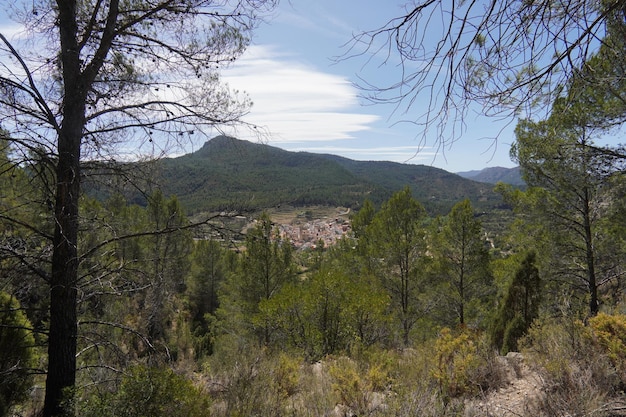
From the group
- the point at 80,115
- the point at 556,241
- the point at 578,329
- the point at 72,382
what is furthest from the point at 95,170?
the point at 556,241

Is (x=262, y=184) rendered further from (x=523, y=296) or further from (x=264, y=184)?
(x=523, y=296)

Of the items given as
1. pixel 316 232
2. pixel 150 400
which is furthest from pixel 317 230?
pixel 150 400

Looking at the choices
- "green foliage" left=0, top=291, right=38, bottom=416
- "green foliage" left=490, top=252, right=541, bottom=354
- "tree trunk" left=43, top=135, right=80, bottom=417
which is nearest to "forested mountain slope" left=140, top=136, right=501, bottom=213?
"tree trunk" left=43, top=135, right=80, bottom=417

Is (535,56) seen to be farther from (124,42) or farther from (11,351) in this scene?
(11,351)

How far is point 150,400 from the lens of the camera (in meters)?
2.91

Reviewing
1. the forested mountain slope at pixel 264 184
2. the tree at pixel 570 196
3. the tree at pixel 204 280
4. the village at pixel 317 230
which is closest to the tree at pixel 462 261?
the forested mountain slope at pixel 264 184

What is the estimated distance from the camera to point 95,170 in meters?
3.59

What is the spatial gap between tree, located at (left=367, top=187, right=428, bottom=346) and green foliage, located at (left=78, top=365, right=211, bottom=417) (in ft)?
32.3

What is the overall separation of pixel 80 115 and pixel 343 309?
6270mm

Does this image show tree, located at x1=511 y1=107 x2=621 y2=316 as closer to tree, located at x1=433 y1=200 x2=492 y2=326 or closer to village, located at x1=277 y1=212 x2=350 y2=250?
tree, located at x1=433 y1=200 x2=492 y2=326

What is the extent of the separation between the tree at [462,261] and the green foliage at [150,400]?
11.2 m

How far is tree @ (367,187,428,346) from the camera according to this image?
1243 cm

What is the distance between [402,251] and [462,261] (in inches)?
85.8

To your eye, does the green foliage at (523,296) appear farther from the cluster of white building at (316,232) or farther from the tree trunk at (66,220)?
the cluster of white building at (316,232)
